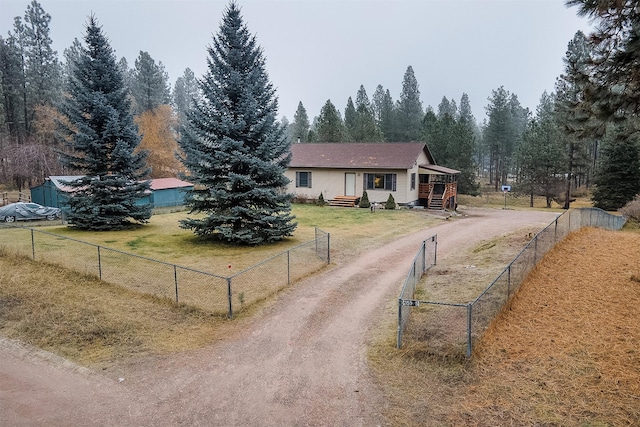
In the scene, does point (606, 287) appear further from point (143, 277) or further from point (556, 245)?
point (143, 277)

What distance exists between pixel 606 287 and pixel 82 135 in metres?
22.7

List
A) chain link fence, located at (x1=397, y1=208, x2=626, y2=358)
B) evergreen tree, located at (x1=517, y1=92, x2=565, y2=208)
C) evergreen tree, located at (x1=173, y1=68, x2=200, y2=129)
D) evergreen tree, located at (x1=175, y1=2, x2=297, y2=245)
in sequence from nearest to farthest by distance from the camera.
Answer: chain link fence, located at (x1=397, y1=208, x2=626, y2=358), evergreen tree, located at (x1=175, y1=2, x2=297, y2=245), evergreen tree, located at (x1=517, y1=92, x2=565, y2=208), evergreen tree, located at (x1=173, y1=68, x2=200, y2=129)

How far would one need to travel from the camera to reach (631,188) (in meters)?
31.4

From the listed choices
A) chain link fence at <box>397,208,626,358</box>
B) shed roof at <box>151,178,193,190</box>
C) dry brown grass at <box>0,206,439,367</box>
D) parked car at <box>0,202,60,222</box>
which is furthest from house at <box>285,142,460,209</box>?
chain link fence at <box>397,208,626,358</box>

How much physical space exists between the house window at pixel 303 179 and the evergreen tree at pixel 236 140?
1735cm

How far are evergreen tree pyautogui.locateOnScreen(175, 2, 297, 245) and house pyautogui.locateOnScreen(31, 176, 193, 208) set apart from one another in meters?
10.2

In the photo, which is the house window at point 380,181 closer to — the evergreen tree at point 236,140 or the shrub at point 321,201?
the shrub at point 321,201

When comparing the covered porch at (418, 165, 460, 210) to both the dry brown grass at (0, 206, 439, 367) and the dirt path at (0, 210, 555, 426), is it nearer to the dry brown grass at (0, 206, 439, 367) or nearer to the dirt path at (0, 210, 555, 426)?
the dry brown grass at (0, 206, 439, 367)

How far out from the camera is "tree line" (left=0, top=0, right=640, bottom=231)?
28.2ft

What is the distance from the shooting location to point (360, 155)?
35094mm

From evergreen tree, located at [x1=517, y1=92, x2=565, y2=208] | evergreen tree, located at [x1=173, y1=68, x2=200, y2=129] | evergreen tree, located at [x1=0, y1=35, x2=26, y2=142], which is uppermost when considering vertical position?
evergreen tree, located at [x1=173, y1=68, x2=200, y2=129]

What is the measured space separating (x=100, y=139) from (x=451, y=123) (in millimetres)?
36649

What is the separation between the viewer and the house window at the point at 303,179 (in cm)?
3591

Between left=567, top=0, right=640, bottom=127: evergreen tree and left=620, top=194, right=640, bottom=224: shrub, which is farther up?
left=567, top=0, right=640, bottom=127: evergreen tree
